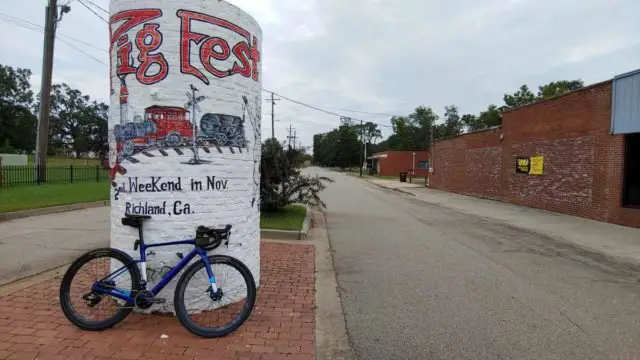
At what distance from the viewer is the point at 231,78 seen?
502 cm

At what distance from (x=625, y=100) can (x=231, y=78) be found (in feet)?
44.3

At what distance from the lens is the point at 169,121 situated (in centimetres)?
471

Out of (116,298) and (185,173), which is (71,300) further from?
(185,173)

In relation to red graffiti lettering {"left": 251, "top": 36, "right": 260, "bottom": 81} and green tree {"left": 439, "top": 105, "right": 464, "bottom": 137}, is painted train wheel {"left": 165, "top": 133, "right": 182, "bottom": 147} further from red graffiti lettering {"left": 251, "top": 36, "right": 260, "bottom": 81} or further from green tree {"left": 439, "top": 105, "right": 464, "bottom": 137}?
green tree {"left": 439, "top": 105, "right": 464, "bottom": 137}

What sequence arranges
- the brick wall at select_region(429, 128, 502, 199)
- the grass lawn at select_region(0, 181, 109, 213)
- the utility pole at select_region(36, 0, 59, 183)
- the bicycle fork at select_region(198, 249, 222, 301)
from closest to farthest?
1. the bicycle fork at select_region(198, 249, 222, 301)
2. the grass lawn at select_region(0, 181, 109, 213)
3. the utility pole at select_region(36, 0, 59, 183)
4. the brick wall at select_region(429, 128, 502, 199)

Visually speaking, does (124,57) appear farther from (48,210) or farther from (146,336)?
(48,210)

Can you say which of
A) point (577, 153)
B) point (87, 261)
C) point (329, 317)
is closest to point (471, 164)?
point (577, 153)

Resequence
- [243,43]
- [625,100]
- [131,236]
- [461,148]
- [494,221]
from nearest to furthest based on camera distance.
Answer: [131,236]
[243,43]
[625,100]
[494,221]
[461,148]

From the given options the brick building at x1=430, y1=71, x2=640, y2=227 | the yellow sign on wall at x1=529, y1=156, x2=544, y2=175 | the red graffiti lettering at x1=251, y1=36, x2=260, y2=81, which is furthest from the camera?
the yellow sign on wall at x1=529, y1=156, x2=544, y2=175

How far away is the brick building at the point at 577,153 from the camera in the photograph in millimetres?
13875

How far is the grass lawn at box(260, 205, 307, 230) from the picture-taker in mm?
10828

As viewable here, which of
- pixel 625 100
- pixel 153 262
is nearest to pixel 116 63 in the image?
pixel 153 262

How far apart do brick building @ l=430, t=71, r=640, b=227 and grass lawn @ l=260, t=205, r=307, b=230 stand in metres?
9.70

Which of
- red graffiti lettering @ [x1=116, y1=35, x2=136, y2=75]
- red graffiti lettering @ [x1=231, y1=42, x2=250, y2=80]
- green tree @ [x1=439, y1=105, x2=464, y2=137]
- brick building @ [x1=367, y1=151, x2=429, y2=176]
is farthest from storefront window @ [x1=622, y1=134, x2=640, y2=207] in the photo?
green tree @ [x1=439, y1=105, x2=464, y2=137]
